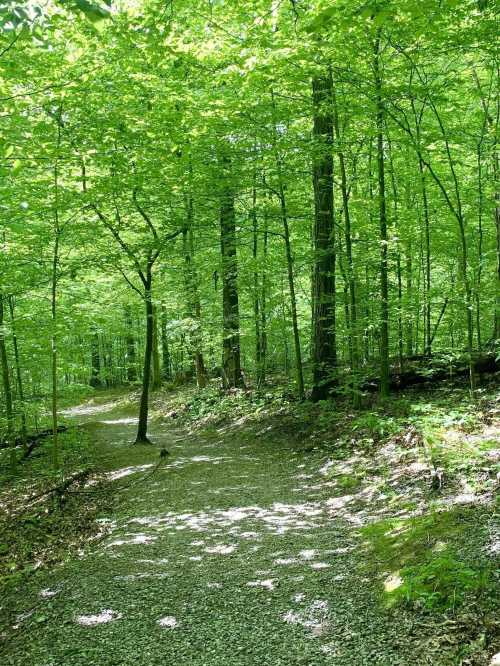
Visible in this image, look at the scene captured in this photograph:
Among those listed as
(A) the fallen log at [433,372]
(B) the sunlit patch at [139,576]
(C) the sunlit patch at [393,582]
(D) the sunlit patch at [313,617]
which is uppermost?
(A) the fallen log at [433,372]

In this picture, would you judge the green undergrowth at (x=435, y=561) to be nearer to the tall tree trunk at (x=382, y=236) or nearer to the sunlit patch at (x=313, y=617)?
the sunlit patch at (x=313, y=617)

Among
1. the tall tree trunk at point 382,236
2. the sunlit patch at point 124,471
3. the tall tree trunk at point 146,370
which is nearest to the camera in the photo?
the tall tree trunk at point 382,236

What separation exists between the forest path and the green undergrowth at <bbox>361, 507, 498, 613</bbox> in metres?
0.17

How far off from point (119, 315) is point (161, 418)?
6.69 meters

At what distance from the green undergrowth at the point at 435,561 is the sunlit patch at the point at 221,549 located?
1.32 metres

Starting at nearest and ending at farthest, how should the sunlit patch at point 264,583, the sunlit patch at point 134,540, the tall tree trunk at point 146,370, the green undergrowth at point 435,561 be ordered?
the green undergrowth at point 435,561 < the sunlit patch at point 264,583 < the sunlit patch at point 134,540 < the tall tree trunk at point 146,370

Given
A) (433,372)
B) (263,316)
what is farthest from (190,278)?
(433,372)

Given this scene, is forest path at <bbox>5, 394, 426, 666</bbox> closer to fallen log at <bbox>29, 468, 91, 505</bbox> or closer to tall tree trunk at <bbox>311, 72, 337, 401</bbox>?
fallen log at <bbox>29, 468, 91, 505</bbox>

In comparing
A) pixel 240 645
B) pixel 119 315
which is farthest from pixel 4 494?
pixel 119 315

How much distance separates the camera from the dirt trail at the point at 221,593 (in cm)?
320

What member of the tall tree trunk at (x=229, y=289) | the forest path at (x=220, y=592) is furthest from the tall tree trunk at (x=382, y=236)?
the tall tree trunk at (x=229, y=289)

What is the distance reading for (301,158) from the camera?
1014 centimetres

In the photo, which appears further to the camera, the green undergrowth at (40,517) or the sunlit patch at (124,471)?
the sunlit patch at (124,471)

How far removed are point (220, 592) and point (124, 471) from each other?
564 centimetres
